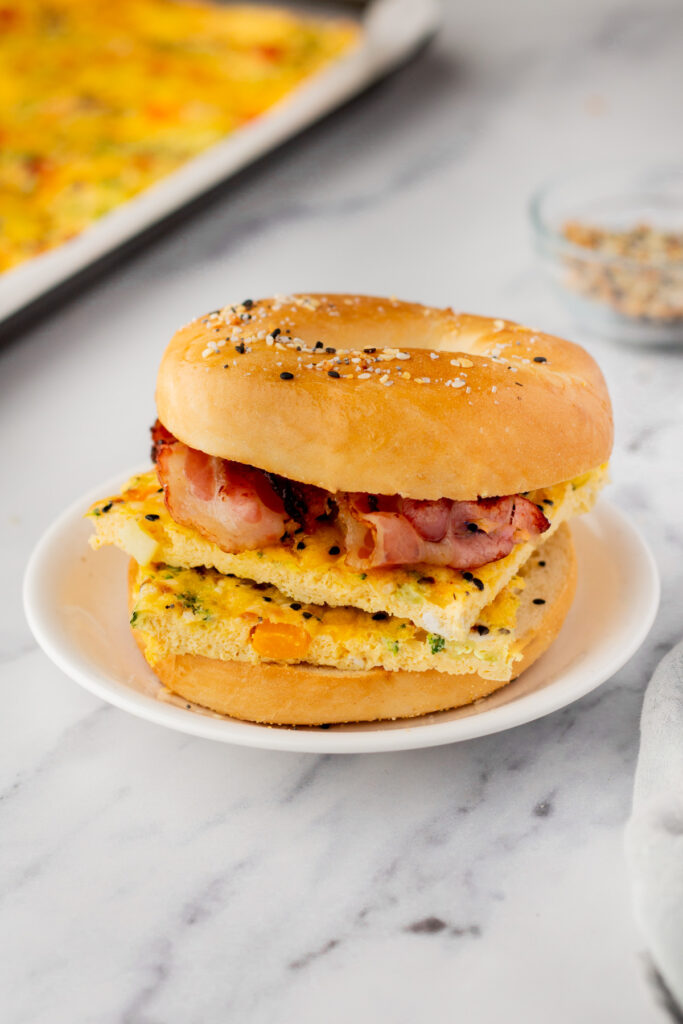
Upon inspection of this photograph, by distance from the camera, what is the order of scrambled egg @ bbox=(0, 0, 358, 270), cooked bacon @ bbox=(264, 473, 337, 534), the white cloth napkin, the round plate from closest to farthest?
1. the white cloth napkin
2. the round plate
3. cooked bacon @ bbox=(264, 473, 337, 534)
4. scrambled egg @ bbox=(0, 0, 358, 270)

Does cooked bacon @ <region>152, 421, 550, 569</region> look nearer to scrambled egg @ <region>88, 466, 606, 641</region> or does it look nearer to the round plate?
scrambled egg @ <region>88, 466, 606, 641</region>

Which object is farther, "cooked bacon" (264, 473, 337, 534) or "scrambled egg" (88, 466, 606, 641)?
"cooked bacon" (264, 473, 337, 534)

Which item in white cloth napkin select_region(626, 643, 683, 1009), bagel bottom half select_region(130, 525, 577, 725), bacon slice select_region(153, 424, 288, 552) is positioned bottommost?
white cloth napkin select_region(626, 643, 683, 1009)

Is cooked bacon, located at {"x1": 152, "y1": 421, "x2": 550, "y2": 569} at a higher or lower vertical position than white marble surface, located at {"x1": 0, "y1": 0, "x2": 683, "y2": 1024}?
higher

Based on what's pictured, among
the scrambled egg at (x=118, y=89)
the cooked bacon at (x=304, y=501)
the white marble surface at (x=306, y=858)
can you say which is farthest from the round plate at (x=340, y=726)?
the scrambled egg at (x=118, y=89)

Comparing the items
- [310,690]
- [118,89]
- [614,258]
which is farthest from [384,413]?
[118,89]

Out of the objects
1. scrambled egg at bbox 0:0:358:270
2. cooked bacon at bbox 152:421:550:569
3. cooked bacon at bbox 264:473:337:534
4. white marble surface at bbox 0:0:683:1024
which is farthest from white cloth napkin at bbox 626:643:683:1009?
scrambled egg at bbox 0:0:358:270

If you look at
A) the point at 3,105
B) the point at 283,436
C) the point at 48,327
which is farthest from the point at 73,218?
the point at 283,436
